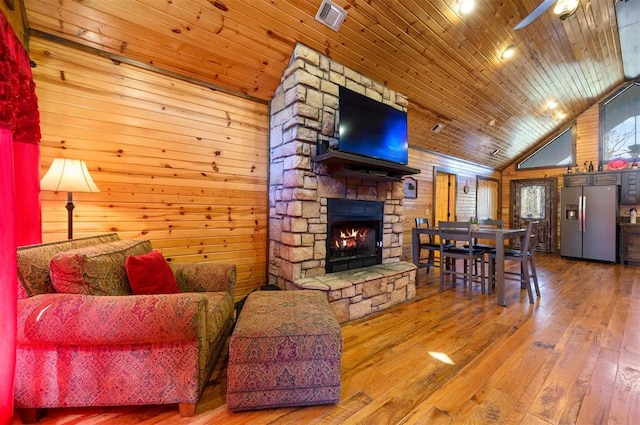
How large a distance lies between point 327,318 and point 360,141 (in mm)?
1938

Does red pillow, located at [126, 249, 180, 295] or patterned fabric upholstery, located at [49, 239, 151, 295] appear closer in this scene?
patterned fabric upholstery, located at [49, 239, 151, 295]

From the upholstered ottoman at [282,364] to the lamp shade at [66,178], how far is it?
153 centimetres

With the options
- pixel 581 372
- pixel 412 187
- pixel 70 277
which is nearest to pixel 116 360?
pixel 70 277

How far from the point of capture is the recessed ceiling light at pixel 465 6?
277cm

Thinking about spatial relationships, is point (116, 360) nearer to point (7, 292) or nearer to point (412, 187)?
point (7, 292)

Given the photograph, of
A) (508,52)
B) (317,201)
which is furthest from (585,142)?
(317,201)

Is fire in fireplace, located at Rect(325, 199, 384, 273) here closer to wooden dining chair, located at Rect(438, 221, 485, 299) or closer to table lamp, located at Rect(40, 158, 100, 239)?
wooden dining chair, located at Rect(438, 221, 485, 299)

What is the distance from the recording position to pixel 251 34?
2.50m

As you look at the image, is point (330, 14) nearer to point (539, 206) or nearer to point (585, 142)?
point (585, 142)

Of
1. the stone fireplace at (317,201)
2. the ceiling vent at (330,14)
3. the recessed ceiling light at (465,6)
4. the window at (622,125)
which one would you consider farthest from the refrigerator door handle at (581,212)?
the ceiling vent at (330,14)

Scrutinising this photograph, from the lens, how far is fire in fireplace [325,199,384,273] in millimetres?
2990

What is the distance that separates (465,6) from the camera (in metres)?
2.82

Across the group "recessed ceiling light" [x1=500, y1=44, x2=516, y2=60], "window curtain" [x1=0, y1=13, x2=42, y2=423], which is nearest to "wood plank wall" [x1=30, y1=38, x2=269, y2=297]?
"window curtain" [x1=0, y1=13, x2=42, y2=423]

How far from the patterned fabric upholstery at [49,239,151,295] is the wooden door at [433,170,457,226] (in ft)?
→ 19.2
